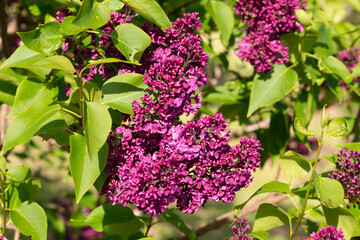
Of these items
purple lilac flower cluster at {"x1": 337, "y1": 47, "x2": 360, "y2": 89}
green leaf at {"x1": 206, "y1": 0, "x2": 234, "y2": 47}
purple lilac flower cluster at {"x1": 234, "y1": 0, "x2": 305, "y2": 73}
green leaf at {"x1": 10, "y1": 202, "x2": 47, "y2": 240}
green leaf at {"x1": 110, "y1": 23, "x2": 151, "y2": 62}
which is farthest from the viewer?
purple lilac flower cluster at {"x1": 337, "y1": 47, "x2": 360, "y2": 89}

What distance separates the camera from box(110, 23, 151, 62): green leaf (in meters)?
1.17

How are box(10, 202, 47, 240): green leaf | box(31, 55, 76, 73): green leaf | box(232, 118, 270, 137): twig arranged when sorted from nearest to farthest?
box(31, 55, 76, 73): green leaf
box(10, 202, 47, 240): green leaf
box(232, 118, 270, 137): twig

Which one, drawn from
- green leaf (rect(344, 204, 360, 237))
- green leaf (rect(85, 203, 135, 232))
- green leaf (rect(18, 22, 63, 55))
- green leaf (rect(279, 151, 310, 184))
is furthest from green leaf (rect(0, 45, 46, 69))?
green leaf (rect(344, 204, 360, 237))

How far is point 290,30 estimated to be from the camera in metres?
1.72

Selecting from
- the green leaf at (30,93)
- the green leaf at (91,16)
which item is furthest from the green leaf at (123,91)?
the green leaf at (30,93)

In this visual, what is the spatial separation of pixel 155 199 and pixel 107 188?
185 millimetres

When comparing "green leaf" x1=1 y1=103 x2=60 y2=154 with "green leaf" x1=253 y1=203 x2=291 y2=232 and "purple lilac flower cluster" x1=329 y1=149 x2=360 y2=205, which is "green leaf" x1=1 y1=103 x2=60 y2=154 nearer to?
"green leaf" x1=253 y1=203 x2=291 y2=232

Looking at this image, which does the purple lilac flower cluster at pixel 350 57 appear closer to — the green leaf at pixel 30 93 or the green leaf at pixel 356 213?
the green leaf at pixel 356 213

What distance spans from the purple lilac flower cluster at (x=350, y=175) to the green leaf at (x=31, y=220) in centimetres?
83

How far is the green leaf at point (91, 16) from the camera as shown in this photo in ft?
3.58

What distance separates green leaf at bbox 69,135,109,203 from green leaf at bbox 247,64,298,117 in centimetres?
69

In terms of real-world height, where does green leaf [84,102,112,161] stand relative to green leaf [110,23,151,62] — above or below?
below

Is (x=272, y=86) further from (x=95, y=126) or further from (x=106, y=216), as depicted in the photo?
(x=95, y=126)

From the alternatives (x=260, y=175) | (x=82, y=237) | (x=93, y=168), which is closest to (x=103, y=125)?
(x=93, y=168)
